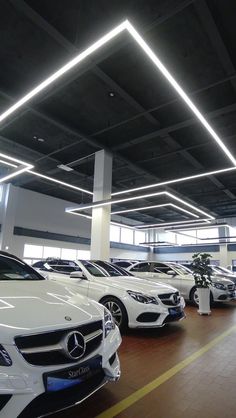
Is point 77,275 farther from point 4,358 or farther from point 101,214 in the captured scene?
point 101,214

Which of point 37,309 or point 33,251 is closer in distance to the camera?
point 37,309

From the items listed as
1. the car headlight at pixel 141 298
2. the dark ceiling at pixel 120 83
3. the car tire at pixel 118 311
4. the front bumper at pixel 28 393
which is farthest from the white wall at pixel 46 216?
the front bumper at pixel 28 393

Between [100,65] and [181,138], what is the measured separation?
3.99m

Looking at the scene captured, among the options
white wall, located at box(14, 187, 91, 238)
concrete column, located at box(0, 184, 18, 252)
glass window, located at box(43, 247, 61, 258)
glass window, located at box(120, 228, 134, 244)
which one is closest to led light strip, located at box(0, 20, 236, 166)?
concrete column, located at box(0, 184, 18, 252)

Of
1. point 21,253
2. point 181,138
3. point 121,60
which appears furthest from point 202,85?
point 21,253

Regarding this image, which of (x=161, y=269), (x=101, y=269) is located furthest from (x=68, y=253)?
(x=101, y=269)

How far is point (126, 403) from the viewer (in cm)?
230

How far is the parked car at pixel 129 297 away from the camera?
4281 millimetres

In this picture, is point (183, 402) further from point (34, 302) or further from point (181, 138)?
point (181, 138)

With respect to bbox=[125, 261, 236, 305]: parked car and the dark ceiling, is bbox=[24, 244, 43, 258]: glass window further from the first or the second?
bbox=[125, 261, 236, 305]: parked car

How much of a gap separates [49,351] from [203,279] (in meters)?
5.84

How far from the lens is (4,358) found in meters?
1.53

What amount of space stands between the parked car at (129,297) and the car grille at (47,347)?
7.92 ft

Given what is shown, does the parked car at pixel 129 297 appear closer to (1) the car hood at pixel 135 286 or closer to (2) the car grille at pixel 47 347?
(1) the car hood at pixel 135 286
